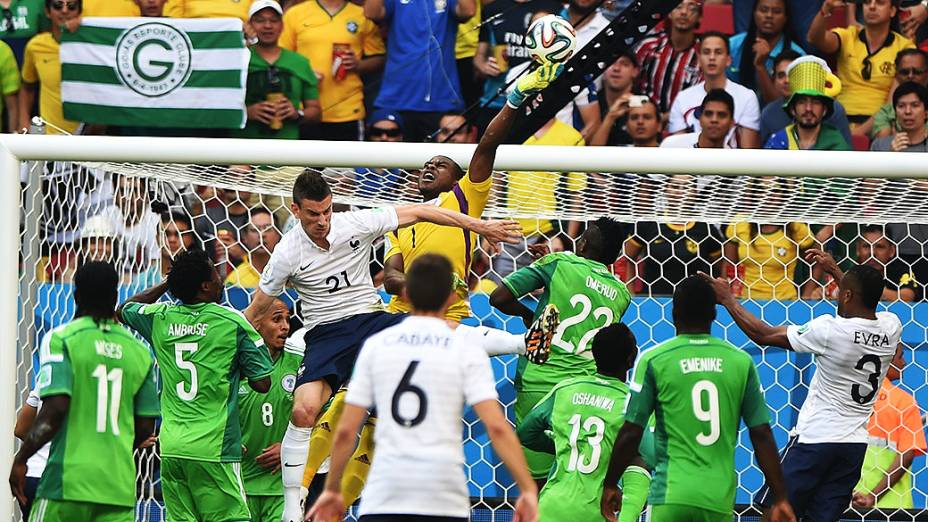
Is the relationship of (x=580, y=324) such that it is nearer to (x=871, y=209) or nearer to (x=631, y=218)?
(x=631, y=218)

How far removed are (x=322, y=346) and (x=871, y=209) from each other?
3.75 metres

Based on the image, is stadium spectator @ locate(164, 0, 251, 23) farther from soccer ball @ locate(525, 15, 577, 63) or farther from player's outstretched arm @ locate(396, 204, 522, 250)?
player's outstretched arm @ locate(396, 204, 522, 250)

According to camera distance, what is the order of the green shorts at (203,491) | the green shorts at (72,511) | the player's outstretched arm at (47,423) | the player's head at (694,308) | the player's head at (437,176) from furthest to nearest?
the green shorts at (203,491) < the player's head at (437,176) < the player's head at (694,308) < the green shorts at (72,511) < the player's outstretched arm at (47,423)

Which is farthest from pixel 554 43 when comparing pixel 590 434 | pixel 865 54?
pixel 865 54

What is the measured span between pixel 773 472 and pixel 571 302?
82.7 inches

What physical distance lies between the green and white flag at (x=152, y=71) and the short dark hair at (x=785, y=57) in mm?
4098

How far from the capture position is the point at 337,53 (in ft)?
39.4

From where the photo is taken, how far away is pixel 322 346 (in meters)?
7.71

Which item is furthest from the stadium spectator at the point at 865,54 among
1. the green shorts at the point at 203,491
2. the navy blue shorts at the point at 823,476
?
the green shorts at the point at 203,491

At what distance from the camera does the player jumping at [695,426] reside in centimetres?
660

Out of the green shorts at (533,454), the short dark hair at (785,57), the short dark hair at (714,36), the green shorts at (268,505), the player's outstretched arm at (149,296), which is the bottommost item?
the green shorts at (268,505)

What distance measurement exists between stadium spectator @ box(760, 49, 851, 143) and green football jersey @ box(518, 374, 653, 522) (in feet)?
15.4

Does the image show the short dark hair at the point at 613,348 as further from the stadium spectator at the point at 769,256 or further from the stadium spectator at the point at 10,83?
the stadium spectator at the point at 10,83

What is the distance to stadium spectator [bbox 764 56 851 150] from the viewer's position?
11.2 meters
